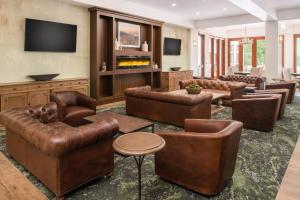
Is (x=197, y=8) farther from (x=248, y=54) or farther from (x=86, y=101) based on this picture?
(x=248, y=54)

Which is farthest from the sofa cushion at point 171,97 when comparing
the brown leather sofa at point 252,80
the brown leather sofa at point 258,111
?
the brown leather sofa at point 252,80

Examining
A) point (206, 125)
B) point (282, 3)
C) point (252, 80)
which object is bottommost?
point (206, 125)

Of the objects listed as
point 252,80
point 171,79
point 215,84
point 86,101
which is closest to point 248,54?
point 252,80

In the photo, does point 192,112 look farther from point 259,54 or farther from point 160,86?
point 259,54

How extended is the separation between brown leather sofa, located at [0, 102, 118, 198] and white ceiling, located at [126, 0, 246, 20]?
6105mm

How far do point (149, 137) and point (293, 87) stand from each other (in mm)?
6668

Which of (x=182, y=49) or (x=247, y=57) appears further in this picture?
(x=247, y=57)

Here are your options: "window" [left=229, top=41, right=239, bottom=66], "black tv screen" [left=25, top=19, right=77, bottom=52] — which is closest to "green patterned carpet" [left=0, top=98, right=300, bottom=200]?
"black tv screen" [left=25, top=19, right=77, bottom=52]

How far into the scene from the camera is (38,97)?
5.49m

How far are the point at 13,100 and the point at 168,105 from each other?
3.25 metres

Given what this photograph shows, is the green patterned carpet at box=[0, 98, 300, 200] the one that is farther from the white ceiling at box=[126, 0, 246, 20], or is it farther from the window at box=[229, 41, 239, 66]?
the window at box=[229, 41, 239, 66]

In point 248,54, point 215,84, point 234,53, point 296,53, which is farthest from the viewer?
point 234,53

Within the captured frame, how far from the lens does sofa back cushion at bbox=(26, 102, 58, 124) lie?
11.8ft

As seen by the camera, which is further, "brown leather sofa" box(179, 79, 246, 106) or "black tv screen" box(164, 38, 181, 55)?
"black tv screen" box(164, 38, 181, 55)
